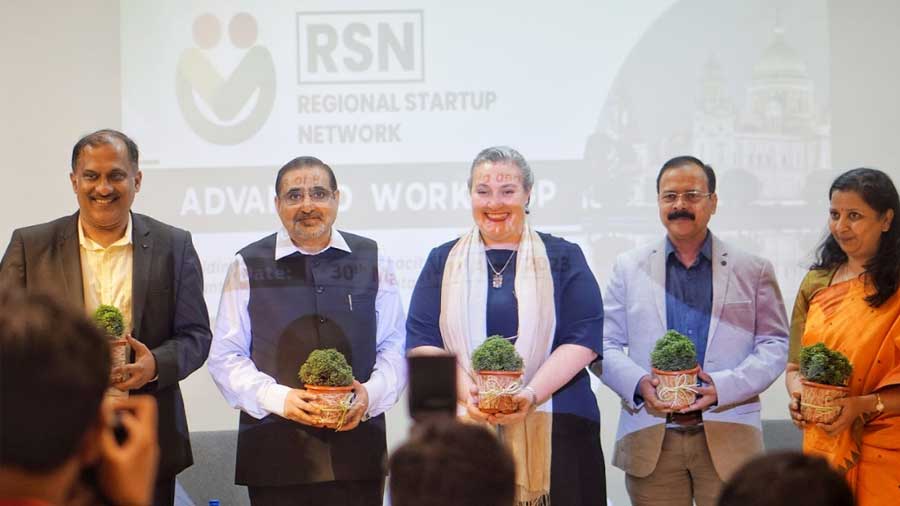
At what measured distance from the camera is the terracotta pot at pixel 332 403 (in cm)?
399

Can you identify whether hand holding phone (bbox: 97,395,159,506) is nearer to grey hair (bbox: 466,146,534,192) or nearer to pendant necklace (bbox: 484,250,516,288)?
pendant necklace (bbox: 484,250,516,288)

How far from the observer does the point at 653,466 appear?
166 inches

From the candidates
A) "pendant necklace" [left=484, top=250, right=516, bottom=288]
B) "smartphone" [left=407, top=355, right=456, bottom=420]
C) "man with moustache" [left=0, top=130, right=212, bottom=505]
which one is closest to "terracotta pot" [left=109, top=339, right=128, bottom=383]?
"man with moustache" [left=0, top=130, right=212, bottom=505]

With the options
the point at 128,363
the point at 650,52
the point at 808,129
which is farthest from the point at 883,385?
the point at 128,363

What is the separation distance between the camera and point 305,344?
170 inches

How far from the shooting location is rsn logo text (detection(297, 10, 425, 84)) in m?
4.95

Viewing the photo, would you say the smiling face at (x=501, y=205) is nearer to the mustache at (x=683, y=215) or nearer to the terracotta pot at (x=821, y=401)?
A: the mustache at (x=683, y=215)

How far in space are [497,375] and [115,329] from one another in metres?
1.41

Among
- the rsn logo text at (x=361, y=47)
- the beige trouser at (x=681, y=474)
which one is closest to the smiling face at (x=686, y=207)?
the beige trouser at (x=681, y=474)

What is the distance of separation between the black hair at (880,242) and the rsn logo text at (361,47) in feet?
6.45

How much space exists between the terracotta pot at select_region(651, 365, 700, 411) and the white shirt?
41.1 inches

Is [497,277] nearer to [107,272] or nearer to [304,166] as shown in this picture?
[304,166]

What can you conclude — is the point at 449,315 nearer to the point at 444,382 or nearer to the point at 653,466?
the point at 653,466

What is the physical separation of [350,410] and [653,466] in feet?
4.00
